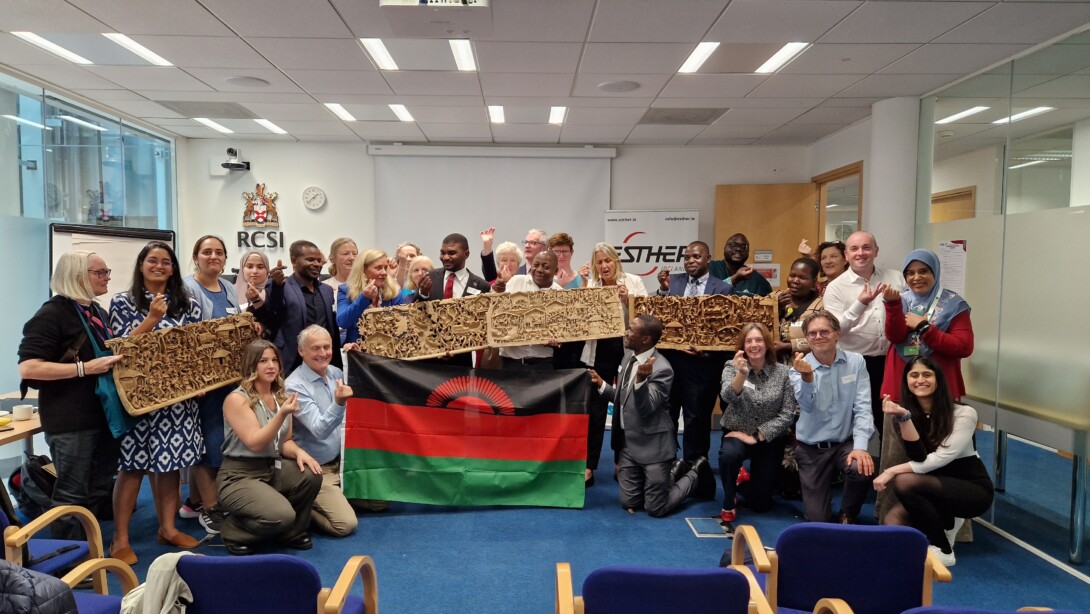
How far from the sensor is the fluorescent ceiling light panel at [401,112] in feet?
20.2

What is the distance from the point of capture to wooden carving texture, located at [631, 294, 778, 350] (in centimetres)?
415

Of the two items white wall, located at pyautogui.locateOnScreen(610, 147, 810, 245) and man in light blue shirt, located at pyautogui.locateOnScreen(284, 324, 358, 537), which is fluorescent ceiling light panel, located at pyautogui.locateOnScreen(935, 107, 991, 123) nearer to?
white wall, located at pyautogui.locateOnScreen(610, 147, 810, 245)

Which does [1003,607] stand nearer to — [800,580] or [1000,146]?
[800,580]

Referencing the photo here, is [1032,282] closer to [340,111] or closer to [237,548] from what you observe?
[237,548]

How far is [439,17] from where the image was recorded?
348 cm

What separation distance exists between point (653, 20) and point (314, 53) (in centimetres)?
255

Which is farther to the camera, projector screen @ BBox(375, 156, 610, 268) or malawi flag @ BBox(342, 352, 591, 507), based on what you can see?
projector screen @ BBox(375, 156, 610, 268)

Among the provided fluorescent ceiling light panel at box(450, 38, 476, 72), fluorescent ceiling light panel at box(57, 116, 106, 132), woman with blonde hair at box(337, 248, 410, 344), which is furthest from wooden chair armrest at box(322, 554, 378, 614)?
fluorescent ceiling light panel at box(57, 116, 106, 132)

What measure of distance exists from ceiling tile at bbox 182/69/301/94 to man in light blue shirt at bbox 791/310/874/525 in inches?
184

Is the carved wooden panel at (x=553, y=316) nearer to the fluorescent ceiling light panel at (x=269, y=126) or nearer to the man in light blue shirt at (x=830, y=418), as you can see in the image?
the man in light blue shirt at (x=830, y=418)

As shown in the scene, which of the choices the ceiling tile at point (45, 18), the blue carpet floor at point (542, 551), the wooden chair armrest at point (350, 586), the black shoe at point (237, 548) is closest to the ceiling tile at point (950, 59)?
the blue carpet floor at point (542, 551)

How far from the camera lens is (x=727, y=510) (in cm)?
378

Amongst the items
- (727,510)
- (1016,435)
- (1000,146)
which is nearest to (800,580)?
(727,510)

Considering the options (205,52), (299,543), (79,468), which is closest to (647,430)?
(299,543)
